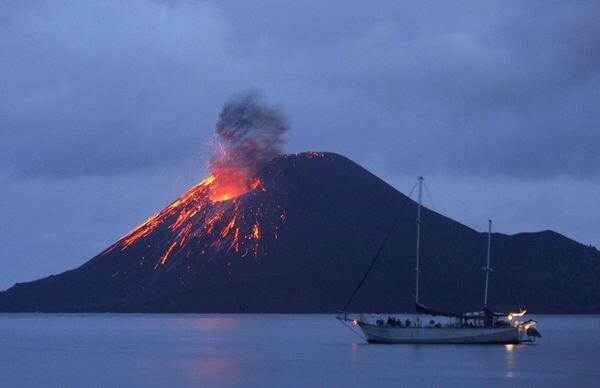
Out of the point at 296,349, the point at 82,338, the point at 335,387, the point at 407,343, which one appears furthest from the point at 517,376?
the point at 82,338

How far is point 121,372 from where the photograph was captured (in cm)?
8306

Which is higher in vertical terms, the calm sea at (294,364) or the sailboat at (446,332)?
the sailboat at (446,332)

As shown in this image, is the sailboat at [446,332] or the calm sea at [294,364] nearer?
Result: the calm sea at [294,364]

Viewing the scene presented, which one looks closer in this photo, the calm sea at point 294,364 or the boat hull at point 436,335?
the calm sea at point 294,364

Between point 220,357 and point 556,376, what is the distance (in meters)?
32.2

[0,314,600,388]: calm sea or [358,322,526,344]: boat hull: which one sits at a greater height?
[358,322,526,344]: boat hull

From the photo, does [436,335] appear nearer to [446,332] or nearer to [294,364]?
[446,332]

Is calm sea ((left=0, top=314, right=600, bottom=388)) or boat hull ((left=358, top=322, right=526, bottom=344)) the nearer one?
calm sea ((left=0, top=314, right=600, bottom=388))

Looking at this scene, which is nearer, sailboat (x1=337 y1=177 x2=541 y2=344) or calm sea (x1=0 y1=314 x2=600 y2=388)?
calm sea (x1=0 y1=314 x2=600 y2=388)

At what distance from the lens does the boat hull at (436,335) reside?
106 m

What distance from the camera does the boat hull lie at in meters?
106

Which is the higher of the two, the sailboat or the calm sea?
the sailboat

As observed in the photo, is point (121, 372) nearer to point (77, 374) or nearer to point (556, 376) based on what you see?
point (77, 374)

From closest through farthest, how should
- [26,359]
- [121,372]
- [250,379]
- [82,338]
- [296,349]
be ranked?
1. [250,379]
2. [121,372]
3. [26,359]
4. [296,349]
5. [82,338]
